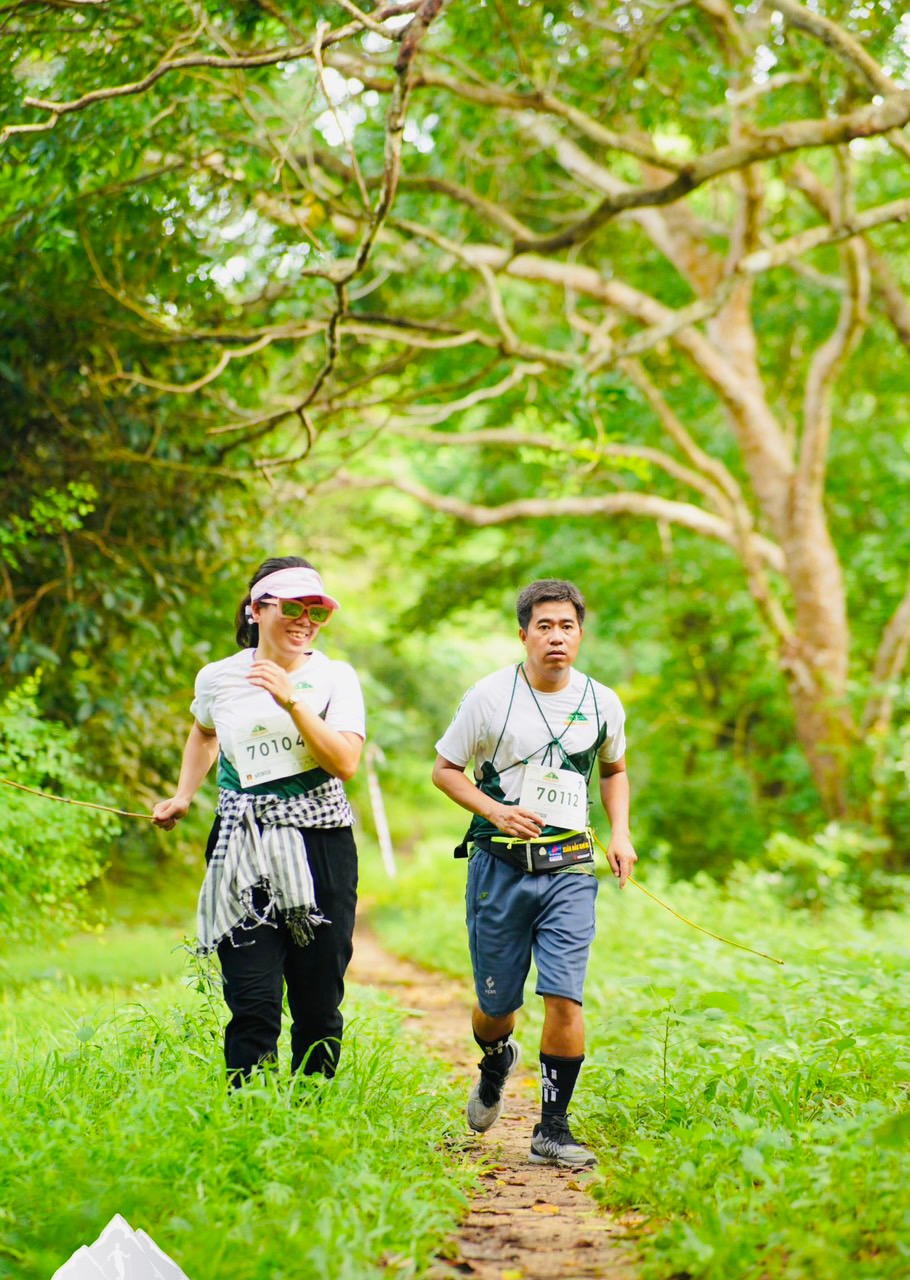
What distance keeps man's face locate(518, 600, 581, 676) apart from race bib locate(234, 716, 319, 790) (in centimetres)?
103

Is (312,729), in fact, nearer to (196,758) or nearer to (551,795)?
(196,758)

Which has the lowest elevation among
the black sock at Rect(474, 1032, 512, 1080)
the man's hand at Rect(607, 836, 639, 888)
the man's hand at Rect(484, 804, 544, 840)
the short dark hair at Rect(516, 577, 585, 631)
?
the black sock at Rect(474, 1032, 512, 1080)

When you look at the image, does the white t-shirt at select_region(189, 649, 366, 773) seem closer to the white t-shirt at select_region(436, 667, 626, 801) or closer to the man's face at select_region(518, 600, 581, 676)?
the white t-shirt at select_region(436, 667, 626, 801)

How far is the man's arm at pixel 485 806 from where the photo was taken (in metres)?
4.59

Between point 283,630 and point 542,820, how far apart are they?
125cm

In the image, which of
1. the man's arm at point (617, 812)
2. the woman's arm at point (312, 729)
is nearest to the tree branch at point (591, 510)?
the man's arm at point (617, 812)

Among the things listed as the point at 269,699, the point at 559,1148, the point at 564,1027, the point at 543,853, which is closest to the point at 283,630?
the point at 269,699

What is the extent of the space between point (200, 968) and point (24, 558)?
5555 millimetres

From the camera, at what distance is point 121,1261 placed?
9.65 ft

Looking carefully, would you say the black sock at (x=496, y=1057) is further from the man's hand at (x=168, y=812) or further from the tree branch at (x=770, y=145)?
the tree branch at (x=770, y=145)

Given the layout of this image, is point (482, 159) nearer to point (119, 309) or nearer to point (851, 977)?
point (119, 309)

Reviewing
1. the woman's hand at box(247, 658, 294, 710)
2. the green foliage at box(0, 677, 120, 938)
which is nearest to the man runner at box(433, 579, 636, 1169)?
the woman's hand at box(247, 658, 294, 710)

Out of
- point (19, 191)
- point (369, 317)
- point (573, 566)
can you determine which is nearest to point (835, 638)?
point (573, 566)

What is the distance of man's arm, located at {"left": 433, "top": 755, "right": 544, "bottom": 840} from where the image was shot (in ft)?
15.1
